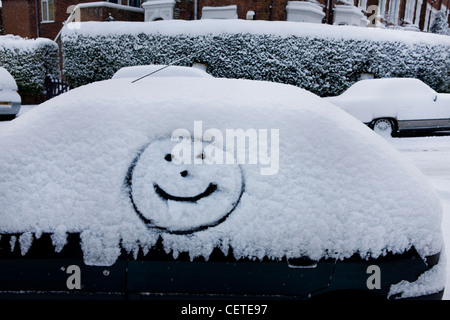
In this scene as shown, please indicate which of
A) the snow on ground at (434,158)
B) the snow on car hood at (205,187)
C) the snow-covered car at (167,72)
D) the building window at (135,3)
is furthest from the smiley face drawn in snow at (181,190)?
the building window at (135,3)

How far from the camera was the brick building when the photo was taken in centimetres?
1897

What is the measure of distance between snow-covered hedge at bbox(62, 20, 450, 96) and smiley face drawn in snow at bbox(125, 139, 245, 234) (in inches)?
429

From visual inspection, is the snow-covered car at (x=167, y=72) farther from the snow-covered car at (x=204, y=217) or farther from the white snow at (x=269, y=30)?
the white snow at (x=269, y=30)

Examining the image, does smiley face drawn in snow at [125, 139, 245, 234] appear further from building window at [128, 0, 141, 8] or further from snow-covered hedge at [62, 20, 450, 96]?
building window at [128, 0, 141, 8]

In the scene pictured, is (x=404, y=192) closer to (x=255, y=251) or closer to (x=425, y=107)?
(x=255, y=251)

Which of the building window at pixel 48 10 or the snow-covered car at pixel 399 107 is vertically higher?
the building window at pixel 48 10

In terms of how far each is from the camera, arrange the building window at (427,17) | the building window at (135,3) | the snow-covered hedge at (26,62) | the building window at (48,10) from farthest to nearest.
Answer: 1. the building window at (427,17)
2. the building window at (48,10)
3. the building window at (135,3)
4. the snow-covered hedge at (26,62)

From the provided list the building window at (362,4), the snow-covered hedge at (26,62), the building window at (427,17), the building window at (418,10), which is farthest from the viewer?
the building window at (427,17)

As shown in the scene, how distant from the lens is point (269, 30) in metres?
12.4

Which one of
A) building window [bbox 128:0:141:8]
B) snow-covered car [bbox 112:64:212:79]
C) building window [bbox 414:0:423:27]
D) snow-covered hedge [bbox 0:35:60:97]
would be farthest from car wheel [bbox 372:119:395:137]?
building window [bbox 414:0:423:27]

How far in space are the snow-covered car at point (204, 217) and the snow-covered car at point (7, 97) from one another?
9.44 meters

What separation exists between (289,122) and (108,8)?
1978 centimetres

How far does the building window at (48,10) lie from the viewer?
23.3 meters

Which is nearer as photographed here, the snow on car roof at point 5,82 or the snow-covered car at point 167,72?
the snow-covered car at point 167,72
